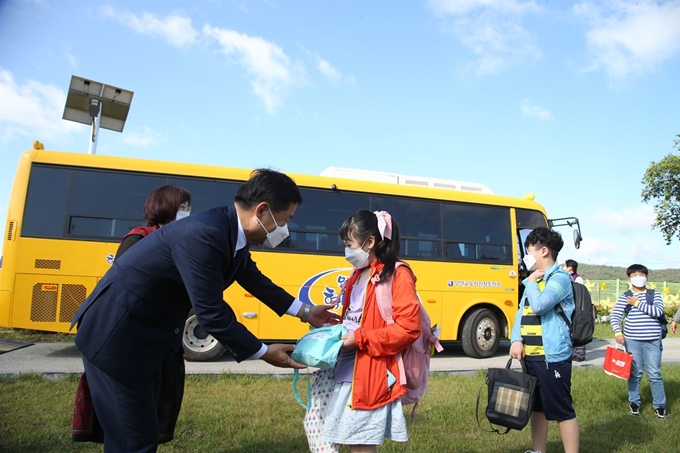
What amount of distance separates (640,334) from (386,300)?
4.46 meters

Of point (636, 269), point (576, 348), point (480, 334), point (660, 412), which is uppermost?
point (636, 269)

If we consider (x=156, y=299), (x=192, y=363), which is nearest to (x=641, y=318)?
(x=156, y=299)

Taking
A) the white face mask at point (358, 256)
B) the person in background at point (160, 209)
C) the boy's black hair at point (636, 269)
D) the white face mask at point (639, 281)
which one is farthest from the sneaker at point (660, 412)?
the person in background at point (160, 209)

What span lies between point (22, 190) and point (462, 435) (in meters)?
6.85

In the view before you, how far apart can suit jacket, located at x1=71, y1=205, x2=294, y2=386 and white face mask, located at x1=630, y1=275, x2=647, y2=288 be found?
5.16 m

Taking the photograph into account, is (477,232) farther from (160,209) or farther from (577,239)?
(160,209)

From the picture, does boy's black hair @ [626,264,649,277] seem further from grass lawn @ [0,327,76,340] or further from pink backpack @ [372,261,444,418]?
grass lawn @ [0,327,76,340]

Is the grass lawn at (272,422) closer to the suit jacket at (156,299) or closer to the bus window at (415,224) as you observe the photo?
the suit jacket at (156,299)

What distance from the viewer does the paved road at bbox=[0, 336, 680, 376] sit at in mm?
6543

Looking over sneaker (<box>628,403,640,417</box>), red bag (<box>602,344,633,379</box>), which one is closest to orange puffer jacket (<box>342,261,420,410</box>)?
red bag (<box>602,344,633,379</box>)

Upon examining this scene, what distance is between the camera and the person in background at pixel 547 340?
3584 mm

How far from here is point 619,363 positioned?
529cm

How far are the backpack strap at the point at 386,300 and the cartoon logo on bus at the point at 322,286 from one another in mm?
5719

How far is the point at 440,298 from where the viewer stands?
9.22 m
